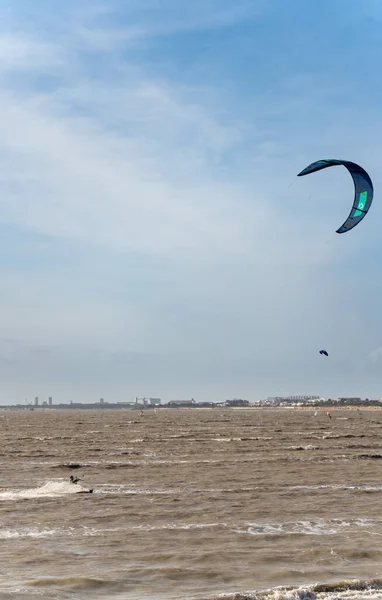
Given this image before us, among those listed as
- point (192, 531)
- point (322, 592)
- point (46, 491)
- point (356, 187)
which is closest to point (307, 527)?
point (192, 531)

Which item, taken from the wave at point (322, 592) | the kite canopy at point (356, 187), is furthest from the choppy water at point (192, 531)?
the kite canopy at point (356, 187)

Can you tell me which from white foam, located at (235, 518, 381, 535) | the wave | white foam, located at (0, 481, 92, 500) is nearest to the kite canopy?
white foam, located at (235, 518, 381, 535)

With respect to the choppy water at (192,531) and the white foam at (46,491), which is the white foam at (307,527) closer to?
the choppy water at (192,531)

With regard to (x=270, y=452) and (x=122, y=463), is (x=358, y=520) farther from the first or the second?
(x=270, y=452)

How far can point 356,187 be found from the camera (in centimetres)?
2995

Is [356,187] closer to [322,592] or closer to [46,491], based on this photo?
[46,491]

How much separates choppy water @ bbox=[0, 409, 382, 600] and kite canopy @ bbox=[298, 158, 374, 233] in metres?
10.2

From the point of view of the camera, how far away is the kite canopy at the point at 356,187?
2833 centimetres

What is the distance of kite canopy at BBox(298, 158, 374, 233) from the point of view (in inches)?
1115

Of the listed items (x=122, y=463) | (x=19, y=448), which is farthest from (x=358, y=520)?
(x=19, y=448)

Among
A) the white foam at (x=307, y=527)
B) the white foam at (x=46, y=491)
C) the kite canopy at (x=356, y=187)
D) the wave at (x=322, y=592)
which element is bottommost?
the wave at (x=322, y=592)

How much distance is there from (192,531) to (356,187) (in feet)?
51.8

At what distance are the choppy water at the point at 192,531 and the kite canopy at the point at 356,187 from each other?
33.5ft

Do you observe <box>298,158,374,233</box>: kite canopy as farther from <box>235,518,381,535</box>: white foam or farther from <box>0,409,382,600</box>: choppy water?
<box>235,518,381,535</box>: white foam
